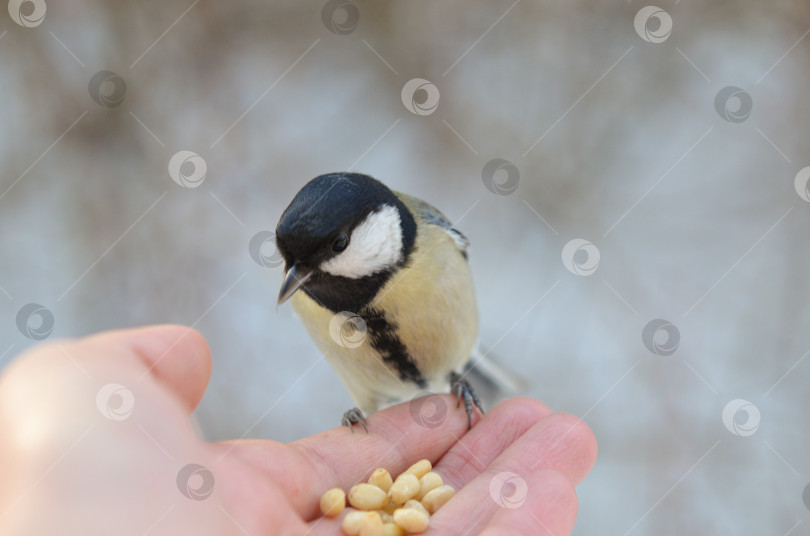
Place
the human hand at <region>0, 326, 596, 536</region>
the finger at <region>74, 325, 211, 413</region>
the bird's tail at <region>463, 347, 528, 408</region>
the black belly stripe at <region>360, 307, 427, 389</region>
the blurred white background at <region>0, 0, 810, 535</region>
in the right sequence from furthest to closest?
the blurred white background at <region>0, 0, 810, 535</region>, the bird's tail at <region>463, 347, 528, 408</region>, the black belly stripe at <region>360, 307, 427, 389</region>, the finger at <region>74, 325, 211, 413</region>, the human hand at <region>0, 326, 596, 536</region>

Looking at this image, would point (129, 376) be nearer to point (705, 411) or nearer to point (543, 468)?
point (543, 468)

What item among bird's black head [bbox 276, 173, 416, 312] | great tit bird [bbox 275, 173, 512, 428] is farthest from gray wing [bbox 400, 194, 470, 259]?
bird's black head [bbox 276, 173, 416, 312]

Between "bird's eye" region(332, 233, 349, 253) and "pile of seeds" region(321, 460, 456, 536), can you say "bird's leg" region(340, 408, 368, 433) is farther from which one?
"bird's eye" region(332, 233, 349, 253)

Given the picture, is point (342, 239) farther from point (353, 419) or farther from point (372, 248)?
point (353, 419)

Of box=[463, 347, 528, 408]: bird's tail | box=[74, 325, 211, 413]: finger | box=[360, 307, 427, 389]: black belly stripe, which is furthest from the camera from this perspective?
box=[463, 347, 528, 408]: bird's tail

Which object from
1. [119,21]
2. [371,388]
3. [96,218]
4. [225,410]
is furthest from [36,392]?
[119,21]
